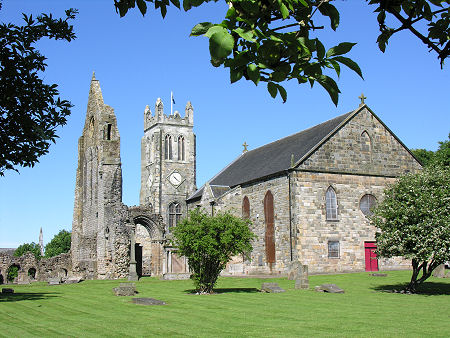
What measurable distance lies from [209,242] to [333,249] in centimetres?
1472

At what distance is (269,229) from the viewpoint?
1437 inches

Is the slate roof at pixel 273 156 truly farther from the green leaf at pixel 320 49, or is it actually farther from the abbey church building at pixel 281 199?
the green leaf at pixel 320 49

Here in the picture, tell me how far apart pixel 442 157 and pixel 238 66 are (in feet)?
148

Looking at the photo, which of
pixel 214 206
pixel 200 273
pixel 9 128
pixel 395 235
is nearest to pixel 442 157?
pixel 214 206

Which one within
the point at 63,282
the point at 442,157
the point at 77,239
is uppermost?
the point at 442,157

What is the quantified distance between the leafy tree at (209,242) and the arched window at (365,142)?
16472 mm

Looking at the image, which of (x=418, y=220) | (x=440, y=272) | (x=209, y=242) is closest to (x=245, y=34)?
(x=209, y=242)

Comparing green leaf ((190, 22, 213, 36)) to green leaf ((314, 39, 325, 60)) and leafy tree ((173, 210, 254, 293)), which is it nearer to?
green leaf ((314, 39, 325, 60))

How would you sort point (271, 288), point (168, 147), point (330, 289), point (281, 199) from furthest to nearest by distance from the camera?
1. point (168, 147)
2. point (281, 199)
3. point (271, 288)
4. point (330, 289)

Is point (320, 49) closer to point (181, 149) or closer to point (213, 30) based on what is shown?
point (213, 30)

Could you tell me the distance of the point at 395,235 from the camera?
71.2 ft

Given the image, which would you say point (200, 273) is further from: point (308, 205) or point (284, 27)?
point (284, 27)

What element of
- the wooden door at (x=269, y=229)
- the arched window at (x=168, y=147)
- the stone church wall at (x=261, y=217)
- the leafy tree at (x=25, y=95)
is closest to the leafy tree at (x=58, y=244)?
the arched window at (x=168, y=147)

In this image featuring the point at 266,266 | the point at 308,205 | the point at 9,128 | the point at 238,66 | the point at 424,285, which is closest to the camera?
the point at 238,66
